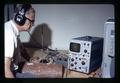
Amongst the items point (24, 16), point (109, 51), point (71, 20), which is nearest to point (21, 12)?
point (24, 16)

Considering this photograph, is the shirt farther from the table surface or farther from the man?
the table surface

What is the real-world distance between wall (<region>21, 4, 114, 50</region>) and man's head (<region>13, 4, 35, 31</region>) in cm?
3

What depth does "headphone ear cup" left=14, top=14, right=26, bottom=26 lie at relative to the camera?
4.31 ft

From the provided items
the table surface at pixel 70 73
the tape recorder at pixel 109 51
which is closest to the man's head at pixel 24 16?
the table surface at pixel 70 73

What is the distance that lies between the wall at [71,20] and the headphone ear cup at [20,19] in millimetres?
82

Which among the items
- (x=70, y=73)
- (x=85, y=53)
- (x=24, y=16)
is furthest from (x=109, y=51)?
(x=24, y=16)

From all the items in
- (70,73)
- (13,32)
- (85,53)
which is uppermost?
(13,32)

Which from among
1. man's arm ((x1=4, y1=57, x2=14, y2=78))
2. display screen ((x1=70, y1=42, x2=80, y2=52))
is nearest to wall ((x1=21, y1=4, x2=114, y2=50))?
display screen ((x1=70, y1=42, x2=80, y2=52))

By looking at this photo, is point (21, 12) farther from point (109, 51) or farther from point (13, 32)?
point (109, 51)

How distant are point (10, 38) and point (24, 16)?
0.16 m

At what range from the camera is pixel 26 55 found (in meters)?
1.30

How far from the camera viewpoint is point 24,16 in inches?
52.4

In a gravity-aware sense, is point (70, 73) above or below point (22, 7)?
below
